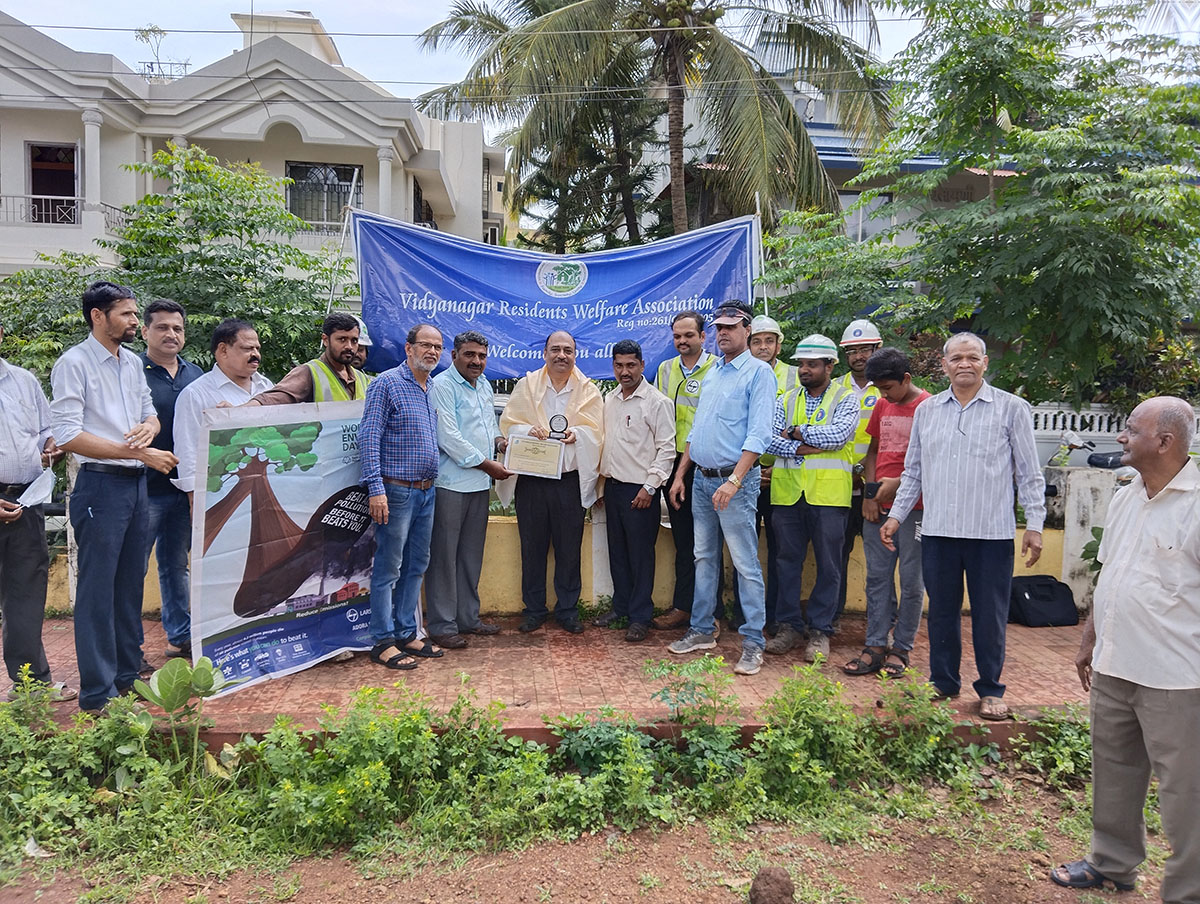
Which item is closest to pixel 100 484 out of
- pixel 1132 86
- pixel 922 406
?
pixel 922 406

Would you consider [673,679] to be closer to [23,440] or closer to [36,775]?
[36,775]

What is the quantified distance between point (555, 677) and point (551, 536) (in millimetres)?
1205

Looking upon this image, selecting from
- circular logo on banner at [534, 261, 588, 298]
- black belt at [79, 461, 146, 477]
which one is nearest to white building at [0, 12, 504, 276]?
circular logo on banner at [534, 261, 588, 298]

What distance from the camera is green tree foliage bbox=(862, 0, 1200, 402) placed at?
6.11m

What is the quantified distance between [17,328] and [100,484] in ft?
19.0

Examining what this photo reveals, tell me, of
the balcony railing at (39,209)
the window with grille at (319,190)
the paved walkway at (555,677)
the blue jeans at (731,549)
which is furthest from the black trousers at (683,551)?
the balcony railing at (39,209)

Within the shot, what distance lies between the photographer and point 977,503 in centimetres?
389

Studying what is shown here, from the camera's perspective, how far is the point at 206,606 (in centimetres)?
396

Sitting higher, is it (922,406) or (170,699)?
(922,406)

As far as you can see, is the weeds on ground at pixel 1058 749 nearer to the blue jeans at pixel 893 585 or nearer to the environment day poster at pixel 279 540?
the blue jeans at pixel 893 585

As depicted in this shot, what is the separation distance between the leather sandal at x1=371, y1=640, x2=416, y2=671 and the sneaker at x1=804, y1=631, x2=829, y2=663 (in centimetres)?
235

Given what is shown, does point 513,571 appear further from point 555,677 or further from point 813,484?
point 813,484

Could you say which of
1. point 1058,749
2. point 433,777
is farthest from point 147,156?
point 1058,749

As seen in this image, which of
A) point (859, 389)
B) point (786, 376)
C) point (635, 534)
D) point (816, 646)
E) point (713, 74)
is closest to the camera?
point (816, 646)
